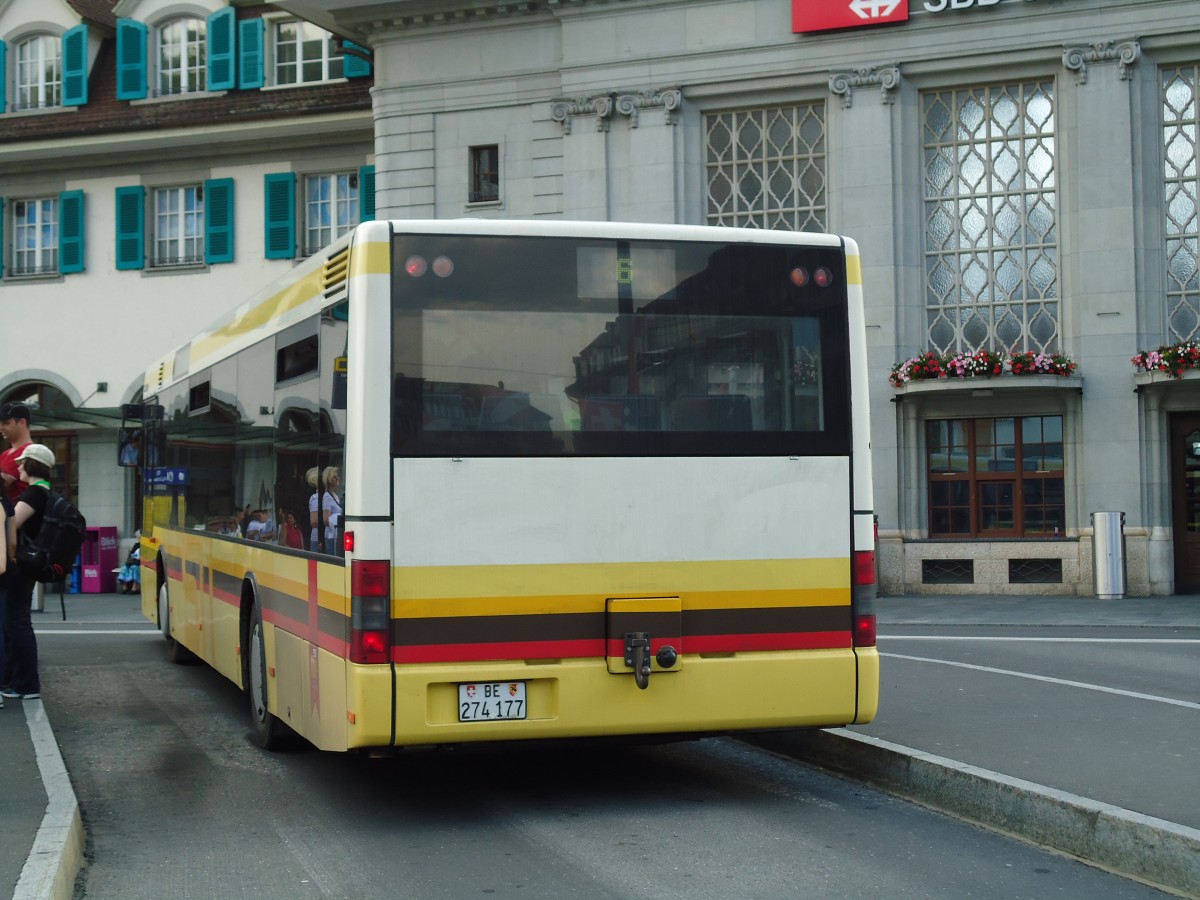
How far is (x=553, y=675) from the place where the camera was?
7121 mm

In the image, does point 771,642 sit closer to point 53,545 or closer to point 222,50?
point 53,545

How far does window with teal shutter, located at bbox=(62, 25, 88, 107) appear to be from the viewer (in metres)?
30.6

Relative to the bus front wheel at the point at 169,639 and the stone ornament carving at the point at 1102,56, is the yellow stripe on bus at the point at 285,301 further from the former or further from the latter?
the stone ornament carving at the point at 1102,56

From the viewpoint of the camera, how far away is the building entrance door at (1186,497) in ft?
74.3

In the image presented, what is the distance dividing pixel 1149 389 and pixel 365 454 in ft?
58.4

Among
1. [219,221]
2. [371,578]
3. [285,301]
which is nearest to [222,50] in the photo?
[219,221]

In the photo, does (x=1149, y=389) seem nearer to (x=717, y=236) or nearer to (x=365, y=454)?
(x=717, y=236)

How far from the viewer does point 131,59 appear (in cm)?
3036

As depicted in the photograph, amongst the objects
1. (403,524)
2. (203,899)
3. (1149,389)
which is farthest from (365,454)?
(1149,389)

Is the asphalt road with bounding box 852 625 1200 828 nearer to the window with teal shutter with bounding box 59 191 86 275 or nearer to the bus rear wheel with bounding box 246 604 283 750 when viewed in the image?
the bus rear wheel with bounding box 246 604 283 750

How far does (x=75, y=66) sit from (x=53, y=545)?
74.9 ft

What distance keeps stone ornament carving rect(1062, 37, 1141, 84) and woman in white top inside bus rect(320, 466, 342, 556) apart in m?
18.2

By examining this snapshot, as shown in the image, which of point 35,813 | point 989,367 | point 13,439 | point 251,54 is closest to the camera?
point 35,813

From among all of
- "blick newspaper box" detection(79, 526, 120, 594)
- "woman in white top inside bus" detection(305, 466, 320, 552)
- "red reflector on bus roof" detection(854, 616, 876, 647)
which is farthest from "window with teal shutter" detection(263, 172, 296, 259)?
"red reflector on bus roof" detection(854, 616, 876, 647)
